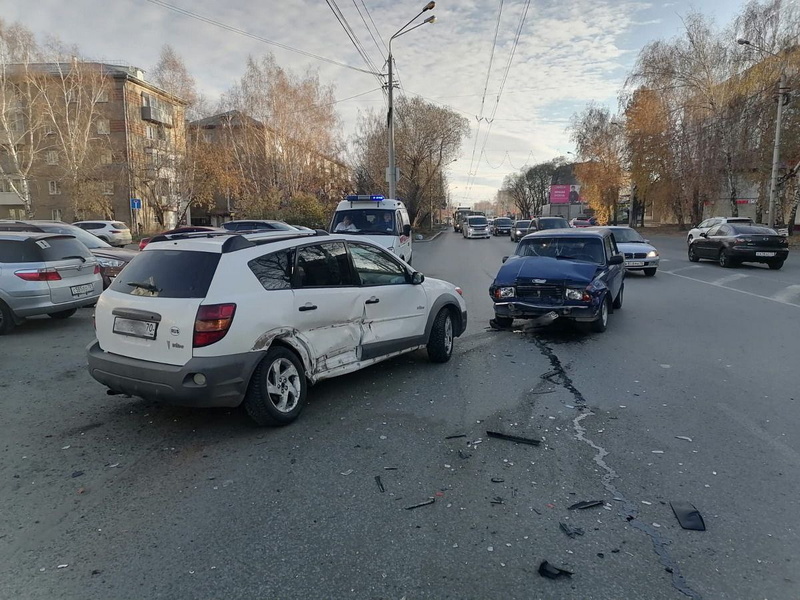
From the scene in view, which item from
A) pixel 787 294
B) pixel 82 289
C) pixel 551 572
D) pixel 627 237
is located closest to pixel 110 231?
pixel 82 289

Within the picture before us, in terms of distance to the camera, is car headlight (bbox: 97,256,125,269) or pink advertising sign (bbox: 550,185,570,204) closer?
car headlight (bbox: 97,256,125,269)

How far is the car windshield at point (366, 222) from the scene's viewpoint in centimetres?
1412

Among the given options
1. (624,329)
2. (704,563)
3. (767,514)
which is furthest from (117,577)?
(624,329)

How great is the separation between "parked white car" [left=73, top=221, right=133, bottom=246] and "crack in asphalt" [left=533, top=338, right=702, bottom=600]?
92.7 feet

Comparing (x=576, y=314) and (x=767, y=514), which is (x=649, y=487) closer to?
(x=767, y=514)

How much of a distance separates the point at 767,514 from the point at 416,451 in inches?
89.4

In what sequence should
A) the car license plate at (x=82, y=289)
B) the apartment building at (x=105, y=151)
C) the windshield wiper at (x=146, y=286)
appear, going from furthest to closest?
the apartment building at (x=105, y=151) → the car license plate at (x=82, y=289) → the windshield wiper at (x=146, y=286)

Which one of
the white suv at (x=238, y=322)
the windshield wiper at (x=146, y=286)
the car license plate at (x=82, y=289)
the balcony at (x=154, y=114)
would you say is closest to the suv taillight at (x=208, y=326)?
the white suv at (x=238, y=322)

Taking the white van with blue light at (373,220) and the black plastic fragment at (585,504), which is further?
the white van with blue light at (373,220)

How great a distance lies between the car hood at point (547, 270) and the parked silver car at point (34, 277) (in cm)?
697

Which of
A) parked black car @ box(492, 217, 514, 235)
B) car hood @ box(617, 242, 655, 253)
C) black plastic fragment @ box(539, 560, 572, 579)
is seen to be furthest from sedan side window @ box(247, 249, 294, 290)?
parked black car @ box(492, 217, 514, 235)

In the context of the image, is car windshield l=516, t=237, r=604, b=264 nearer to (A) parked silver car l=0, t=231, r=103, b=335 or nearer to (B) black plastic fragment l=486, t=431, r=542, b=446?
(B) black plastic fragment l=486, t=431, r=542, b=446

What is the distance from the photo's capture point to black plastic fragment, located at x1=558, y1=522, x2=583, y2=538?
9.76ft

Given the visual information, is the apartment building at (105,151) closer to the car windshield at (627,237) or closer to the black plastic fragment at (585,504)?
the car windshield at (627,237)
